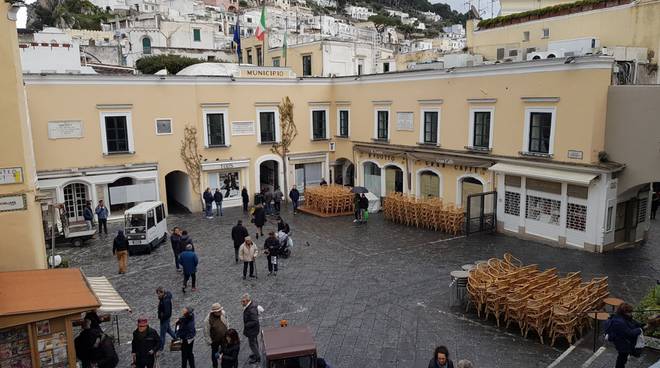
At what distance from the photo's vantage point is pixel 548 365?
9586 mm

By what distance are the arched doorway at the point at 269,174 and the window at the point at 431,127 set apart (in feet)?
28.1

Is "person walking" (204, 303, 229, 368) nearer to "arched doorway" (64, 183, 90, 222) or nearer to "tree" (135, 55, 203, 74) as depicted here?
"arched doorway" (64, 183, 90, 222)

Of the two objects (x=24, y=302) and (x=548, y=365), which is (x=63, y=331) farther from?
(x=548, y=365)

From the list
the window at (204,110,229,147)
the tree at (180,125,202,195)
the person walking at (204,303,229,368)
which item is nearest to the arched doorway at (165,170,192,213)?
the tree at (180,125,202,195)

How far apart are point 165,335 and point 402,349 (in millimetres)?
5130

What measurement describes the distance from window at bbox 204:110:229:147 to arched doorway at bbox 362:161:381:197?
24.3 ft

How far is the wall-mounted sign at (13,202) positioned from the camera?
35.8 feet

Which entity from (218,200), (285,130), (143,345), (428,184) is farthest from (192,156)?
(143,345)

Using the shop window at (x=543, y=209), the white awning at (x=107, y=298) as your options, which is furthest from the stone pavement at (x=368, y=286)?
the white awning at (x=107, y=298)

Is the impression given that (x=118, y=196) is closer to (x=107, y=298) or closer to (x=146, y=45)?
(x=107, y=298)

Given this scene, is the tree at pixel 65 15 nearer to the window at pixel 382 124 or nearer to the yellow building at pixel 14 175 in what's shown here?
the window at pixel 382 124

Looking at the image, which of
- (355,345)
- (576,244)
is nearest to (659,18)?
(576,244)

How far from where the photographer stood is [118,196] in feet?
74.1

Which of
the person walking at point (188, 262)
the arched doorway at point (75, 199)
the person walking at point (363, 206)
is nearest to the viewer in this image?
the person walking at point (188, 262)
